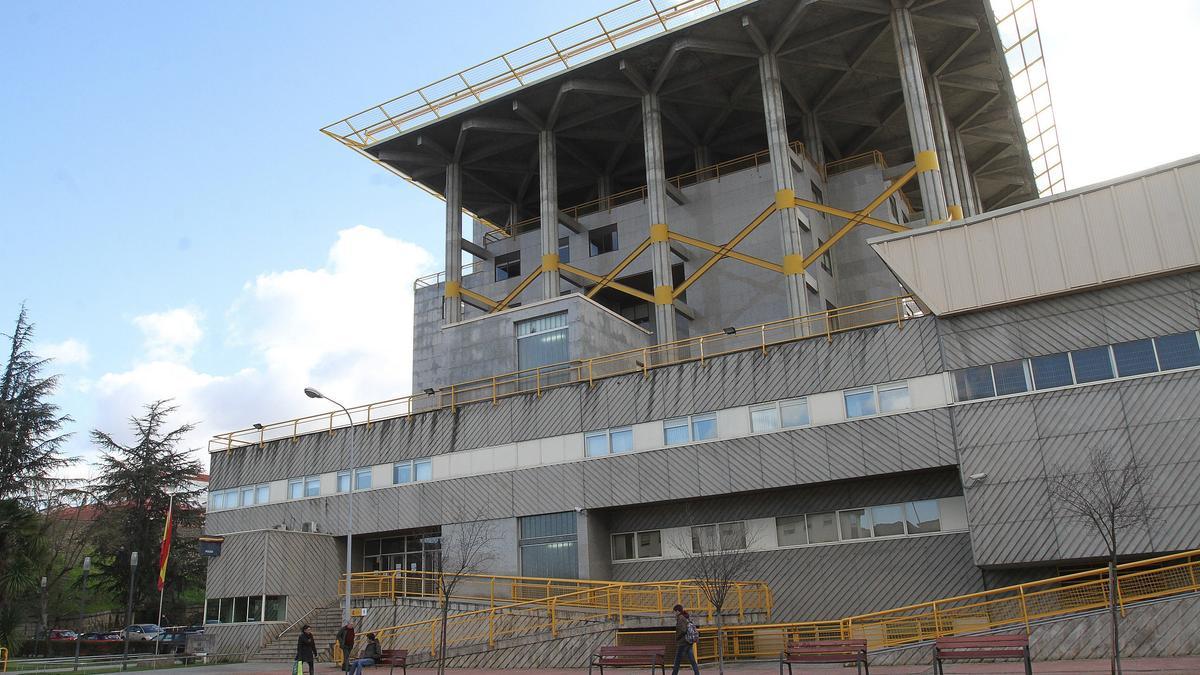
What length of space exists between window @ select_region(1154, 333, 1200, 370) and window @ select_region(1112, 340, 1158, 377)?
0.19 meters

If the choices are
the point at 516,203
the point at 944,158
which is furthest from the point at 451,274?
the point at 944,158

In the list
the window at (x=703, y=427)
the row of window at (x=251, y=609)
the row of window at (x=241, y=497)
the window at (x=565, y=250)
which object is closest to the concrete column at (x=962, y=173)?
the window at (x=565, y=250)

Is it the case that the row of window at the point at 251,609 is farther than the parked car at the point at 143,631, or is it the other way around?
the parked car at the point at 143,631

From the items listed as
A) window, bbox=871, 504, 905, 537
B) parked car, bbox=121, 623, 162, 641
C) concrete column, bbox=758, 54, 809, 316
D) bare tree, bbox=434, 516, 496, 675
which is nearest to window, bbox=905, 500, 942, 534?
window, bbox=871, 504, 905, 537

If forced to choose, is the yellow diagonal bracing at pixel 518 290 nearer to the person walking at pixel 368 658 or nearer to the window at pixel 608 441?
the window at pixel 608 441

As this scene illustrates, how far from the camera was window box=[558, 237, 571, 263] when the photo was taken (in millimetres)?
54469

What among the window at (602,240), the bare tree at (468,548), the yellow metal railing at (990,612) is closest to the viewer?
the yellow metal railing at (990,612)

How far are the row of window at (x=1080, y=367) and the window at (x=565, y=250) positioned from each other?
1149 inches

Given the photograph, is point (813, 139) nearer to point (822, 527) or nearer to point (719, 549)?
point (822, 527)

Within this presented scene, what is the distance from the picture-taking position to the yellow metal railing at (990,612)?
21.3 meters

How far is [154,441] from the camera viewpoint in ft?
205

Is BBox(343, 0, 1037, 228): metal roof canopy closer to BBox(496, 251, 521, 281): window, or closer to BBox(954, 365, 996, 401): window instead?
BBox(496, 251, 521, 281): window

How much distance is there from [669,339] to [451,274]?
1478cm

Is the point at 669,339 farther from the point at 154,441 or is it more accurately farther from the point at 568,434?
the point at 154,441
